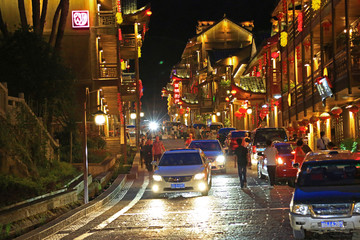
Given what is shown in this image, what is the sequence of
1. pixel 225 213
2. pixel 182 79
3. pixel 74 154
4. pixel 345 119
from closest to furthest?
pixel 225 213 < pixel 74 154 < pixel 345 119 < pixel 182 79

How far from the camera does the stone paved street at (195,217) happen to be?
11.3m

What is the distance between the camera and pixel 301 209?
392 inches

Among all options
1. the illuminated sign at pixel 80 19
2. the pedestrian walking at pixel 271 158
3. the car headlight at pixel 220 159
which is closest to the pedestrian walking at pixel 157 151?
the car headlight at pixel 220 159

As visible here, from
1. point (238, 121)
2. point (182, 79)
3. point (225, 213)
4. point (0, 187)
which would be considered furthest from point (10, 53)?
point (182, 79)

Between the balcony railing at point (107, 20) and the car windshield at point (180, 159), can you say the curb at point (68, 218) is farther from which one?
the balcony railing at point (107, 20)

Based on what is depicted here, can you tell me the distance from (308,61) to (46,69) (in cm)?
2023

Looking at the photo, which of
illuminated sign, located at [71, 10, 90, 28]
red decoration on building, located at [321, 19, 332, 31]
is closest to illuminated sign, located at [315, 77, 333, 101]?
red decoration on building, located at [321, 19, 332, 31]

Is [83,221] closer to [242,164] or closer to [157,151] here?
[242,164]

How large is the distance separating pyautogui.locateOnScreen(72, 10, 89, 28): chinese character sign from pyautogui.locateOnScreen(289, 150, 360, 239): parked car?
96.9ft

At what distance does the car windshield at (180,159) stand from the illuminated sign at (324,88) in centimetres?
930

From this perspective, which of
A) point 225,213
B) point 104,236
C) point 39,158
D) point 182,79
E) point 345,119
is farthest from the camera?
point 182,79

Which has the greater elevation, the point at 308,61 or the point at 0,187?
the point at 308,61

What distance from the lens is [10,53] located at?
28594 millimetres

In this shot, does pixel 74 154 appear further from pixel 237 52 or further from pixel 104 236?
pixel 237 52
